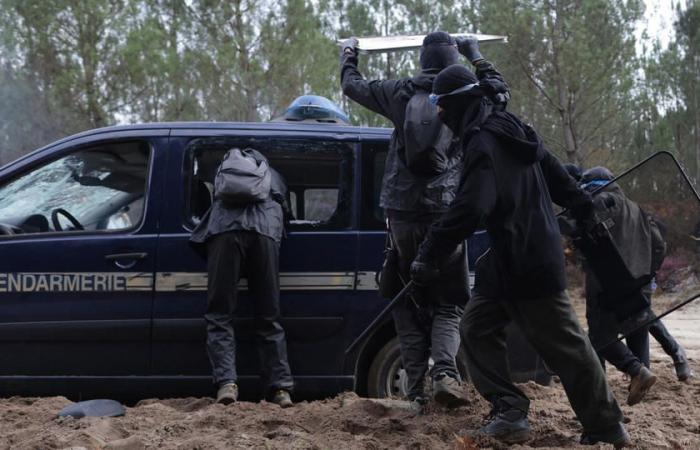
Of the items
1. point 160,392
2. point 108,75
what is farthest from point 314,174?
point 108,75

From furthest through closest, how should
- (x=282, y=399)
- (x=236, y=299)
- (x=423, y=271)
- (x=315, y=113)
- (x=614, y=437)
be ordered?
(x=315, y=113) < (x=236, y=299) < (x=282, y=399) < (x=423, y=271) < (x=614, y=437)

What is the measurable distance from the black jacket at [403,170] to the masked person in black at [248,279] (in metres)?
0.78

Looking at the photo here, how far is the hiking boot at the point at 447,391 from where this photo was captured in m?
4.46

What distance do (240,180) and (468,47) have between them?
1433 millimetres

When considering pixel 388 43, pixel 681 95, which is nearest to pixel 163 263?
pixel 388 43

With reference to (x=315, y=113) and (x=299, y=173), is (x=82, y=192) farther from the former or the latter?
(x=315, y=113)

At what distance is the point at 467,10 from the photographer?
18.2m

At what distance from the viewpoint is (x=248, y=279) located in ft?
17.1

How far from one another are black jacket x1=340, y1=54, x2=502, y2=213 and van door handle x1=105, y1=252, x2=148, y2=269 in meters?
1.47

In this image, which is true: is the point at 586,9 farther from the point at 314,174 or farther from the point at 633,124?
the point at 314,174

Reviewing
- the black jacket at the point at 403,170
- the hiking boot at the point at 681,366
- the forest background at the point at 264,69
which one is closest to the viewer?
the black jacket at the point at 403,170

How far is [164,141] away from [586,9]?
485 inches

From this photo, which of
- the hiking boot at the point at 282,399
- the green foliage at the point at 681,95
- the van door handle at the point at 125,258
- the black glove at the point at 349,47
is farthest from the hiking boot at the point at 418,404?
the green foliage at the point at 681,95

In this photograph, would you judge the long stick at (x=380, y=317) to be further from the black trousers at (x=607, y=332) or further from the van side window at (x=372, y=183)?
the black trousers at (x=607, y=332)
